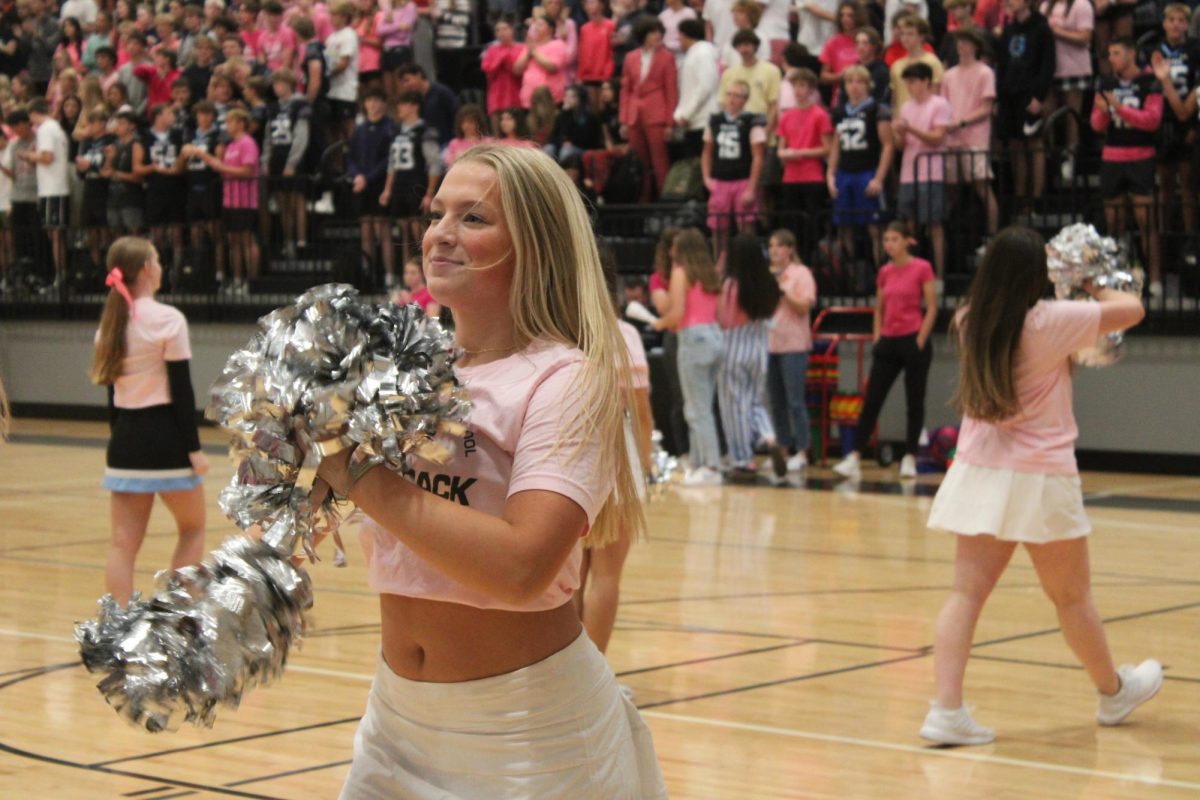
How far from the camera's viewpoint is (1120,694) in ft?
16.8

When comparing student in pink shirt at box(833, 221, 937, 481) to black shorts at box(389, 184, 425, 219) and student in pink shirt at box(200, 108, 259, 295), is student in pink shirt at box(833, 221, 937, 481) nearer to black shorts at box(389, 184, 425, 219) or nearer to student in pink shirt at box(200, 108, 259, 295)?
black shorts at box(389, 184, 425, 219)

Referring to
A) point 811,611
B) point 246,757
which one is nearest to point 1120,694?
point 811,611

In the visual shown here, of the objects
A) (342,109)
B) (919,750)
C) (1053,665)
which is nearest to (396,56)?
(342,109)

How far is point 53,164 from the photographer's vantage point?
55.1ft

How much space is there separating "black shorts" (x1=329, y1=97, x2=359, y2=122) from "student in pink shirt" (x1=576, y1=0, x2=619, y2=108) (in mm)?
2392

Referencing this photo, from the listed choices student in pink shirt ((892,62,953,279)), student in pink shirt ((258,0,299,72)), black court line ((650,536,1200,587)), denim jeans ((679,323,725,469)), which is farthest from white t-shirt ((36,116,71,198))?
black court line ((650,536,1200,587))

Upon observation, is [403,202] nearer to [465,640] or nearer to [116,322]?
[116,322]

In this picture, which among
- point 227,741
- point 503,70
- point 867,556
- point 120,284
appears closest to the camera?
point 227,741

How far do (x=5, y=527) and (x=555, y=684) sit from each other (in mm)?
8222

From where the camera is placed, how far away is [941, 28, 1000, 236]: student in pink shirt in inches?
475

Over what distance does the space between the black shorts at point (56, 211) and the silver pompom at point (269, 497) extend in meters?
Result: 15.8

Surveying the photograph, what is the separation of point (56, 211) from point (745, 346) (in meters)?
8.50

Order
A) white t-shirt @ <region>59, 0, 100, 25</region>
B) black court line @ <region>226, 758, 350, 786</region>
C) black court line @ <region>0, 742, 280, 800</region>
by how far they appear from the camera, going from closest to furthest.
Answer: black court line @ <region>0, 742, 280, 800</region> → black court line @ <region>226, 758, 350, 786</region> → white t-shirt @ <region>59, 0, 100, 25</region>

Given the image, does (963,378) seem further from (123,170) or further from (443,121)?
(123,170)
